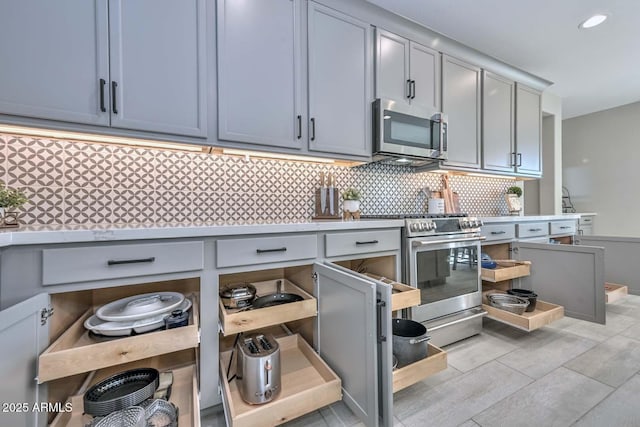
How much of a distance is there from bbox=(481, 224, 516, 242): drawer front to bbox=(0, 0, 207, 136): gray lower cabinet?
241cm

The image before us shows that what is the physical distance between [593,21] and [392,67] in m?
1.75

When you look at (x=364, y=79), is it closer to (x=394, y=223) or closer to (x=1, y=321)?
(x=394, y=223)

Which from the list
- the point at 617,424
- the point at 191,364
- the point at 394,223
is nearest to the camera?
the point at 617,424

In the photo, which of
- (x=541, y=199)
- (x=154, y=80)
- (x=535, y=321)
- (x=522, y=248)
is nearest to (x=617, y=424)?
(x=535, y=321)

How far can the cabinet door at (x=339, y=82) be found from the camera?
70.7 inches

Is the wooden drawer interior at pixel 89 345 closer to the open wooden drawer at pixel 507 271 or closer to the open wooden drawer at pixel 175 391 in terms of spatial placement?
the open wooden drawer at pixel 175 391

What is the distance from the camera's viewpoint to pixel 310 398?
111 centimetres

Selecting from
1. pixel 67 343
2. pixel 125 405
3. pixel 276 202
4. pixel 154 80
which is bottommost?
pixel 125 405

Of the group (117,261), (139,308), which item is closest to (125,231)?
(117,261)

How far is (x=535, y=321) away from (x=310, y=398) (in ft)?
5.62

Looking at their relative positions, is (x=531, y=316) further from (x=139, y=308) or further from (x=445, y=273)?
(x=139, y=308)

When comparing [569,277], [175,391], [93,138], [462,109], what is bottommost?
[175,391]

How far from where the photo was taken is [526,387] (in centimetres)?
145

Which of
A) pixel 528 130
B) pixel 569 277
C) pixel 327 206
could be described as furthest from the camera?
pixel 528 130
